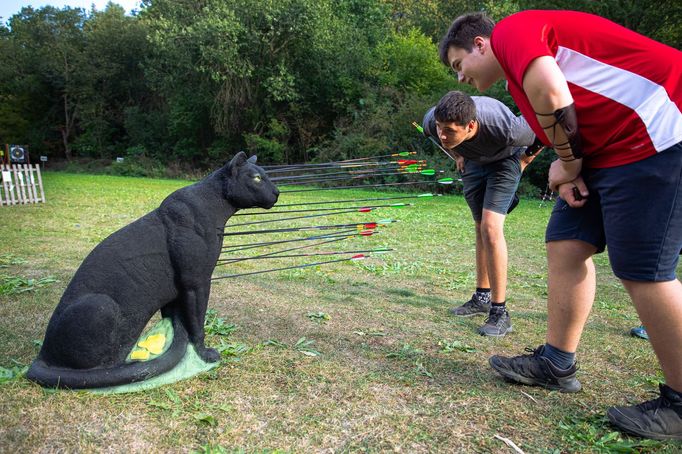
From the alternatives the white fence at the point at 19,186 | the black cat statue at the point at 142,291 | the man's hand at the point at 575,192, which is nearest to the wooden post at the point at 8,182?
the white fence at the point at 19,186

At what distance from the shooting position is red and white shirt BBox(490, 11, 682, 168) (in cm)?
185

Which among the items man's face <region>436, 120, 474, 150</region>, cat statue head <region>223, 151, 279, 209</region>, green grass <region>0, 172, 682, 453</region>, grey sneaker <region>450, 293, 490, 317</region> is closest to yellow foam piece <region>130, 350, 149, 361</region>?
green grass <region>0, 172, 682, 453</region>

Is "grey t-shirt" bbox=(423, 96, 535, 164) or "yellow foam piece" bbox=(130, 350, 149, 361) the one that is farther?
"grey t-shirt" bbox=(423, 96, 535, 164)

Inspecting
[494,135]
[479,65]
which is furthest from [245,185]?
[494,135]

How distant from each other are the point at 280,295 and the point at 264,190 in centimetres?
178

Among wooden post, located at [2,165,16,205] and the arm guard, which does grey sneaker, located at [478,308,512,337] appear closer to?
the arm guard

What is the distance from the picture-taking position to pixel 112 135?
35250 mm

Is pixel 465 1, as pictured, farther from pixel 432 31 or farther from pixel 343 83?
pixel 343 83

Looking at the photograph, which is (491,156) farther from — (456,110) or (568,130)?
(568,130)

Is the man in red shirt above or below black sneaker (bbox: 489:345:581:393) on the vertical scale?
above

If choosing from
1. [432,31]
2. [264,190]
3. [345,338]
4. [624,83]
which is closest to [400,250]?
[345,338]

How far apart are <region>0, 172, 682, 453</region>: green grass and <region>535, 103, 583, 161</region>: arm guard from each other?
47.1 inches

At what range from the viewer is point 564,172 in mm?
2166

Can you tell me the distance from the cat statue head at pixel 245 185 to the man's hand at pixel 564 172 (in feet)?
4.90
